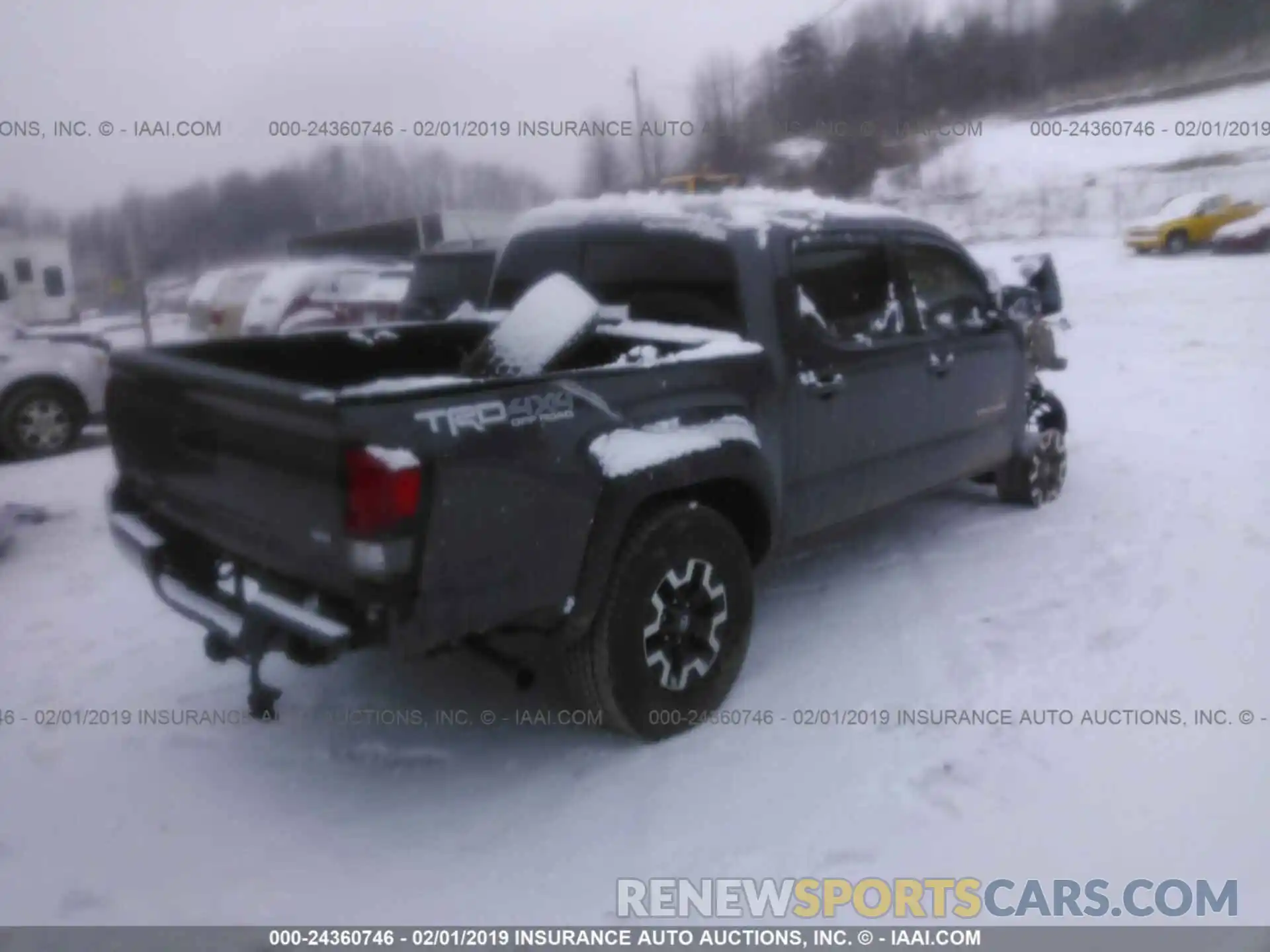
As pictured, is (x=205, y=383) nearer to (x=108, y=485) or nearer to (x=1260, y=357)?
(x=108, y=485)

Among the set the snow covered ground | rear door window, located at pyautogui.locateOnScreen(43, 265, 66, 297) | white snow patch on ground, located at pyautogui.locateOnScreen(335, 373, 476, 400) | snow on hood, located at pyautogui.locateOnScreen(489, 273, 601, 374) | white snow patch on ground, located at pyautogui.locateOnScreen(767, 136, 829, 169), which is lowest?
the snow covered ground

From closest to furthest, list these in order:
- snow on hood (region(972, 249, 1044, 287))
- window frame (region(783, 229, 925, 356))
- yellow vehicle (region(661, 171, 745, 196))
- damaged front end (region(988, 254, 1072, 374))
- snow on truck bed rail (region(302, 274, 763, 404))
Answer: snow on truck bed rail (region(302, 274, 763, 404)), window frame (region(783, 229, 925, 356)), yellow vehicle (region(661, 171, 745, 196)), damaged front end (region(988, 254, 1072, 374)), snow on hood (region(972, 249, 1044, 287))

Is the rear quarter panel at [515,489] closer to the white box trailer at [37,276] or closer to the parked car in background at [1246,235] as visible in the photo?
the white box trailer at [37,276]

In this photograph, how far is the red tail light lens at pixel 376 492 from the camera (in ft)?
7.44

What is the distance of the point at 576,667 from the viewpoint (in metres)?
2.93

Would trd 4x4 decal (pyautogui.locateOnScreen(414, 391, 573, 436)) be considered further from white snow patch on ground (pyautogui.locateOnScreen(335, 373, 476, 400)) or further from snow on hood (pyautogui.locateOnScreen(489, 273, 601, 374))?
snow on hood (pyautogui.locateOnScreen(489, 273, 601, 374))

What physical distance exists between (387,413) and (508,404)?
1.08ft

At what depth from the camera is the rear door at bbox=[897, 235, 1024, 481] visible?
427cm

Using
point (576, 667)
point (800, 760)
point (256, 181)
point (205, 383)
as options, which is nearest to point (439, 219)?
point (256, 181)

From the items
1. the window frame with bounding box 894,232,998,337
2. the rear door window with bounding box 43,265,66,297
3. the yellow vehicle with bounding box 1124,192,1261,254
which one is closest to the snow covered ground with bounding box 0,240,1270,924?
the window frame with bounding box 894,232,998,337

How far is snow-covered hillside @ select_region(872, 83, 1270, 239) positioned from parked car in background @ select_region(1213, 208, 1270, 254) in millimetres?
258

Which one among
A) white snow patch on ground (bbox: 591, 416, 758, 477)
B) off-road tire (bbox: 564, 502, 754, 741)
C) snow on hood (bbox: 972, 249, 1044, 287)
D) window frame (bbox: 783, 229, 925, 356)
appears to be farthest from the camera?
snow on hood (bbox: 972, 249, 1044, 287)

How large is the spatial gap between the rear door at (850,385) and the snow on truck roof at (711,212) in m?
0.11

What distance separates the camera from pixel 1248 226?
16.0 ft
